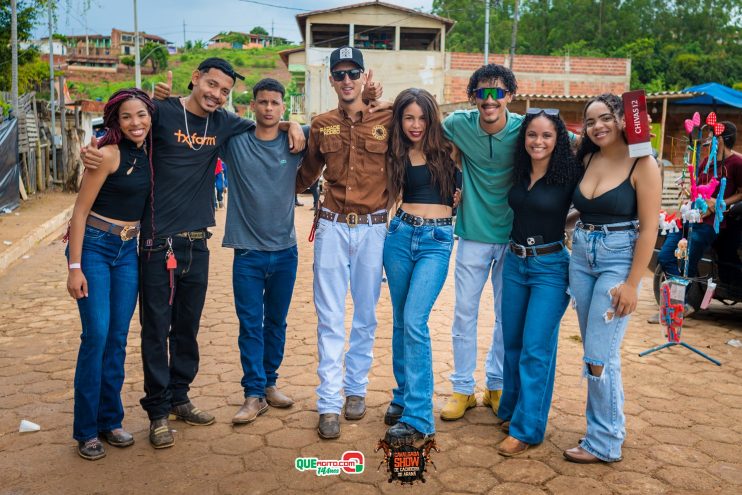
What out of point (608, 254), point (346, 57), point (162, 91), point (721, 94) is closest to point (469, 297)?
point (608, 254)

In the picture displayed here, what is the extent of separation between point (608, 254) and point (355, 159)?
5.23 feet

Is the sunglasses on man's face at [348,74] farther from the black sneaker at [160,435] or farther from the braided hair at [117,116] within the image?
the black sneaker at [160,435]

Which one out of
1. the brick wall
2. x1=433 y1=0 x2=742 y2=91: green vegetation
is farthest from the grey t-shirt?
x1=433 y1=0 x2=742 y2=91: green vegetation

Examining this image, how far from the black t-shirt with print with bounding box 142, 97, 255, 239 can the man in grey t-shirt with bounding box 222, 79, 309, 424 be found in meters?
0.16

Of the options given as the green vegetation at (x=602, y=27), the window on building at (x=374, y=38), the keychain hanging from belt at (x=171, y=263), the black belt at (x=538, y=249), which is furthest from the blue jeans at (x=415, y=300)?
the green vegetation at (x=602, y=27)

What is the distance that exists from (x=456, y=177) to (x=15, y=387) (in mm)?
3452

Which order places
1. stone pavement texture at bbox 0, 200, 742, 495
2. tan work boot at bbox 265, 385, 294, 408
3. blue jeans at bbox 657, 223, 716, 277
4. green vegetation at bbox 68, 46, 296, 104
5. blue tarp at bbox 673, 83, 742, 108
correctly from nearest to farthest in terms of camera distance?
stone pavement texture at bbox 0, 200, 742, 495
tan work boot at bbox 265, 385, 294, 408
blue jeans at bbox 657, 223, 716, 277
blue tarp at bbox 673, 83, 742, 108
green vegetation at bbox 68, 46, 296, 104

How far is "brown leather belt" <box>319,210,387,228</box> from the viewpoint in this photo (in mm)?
4062

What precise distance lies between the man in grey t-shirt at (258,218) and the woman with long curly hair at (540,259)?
147cm

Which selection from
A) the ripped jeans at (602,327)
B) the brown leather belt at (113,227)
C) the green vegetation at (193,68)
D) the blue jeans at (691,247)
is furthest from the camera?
the green vegetation at (193,68)

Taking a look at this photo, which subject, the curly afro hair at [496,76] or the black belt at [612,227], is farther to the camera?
the curly afro hair at [496,76]

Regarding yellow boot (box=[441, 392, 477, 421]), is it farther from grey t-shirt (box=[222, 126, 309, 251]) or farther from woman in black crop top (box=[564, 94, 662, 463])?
grey t-shirt (box=[222, 126, 309, 251])

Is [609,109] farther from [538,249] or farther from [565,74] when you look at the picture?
[565,74]

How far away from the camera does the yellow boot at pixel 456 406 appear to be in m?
4.15
